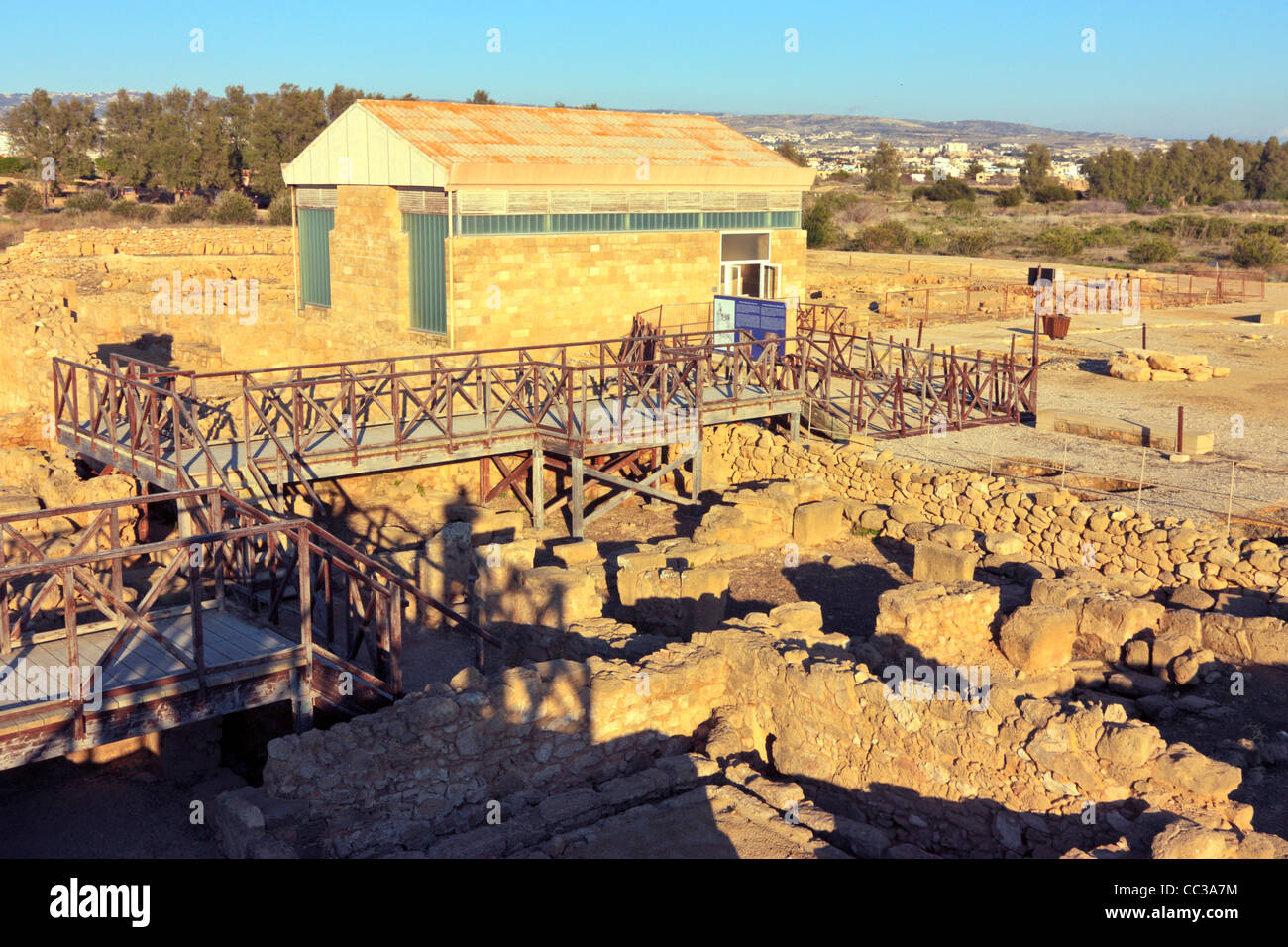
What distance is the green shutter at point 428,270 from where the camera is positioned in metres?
17.8

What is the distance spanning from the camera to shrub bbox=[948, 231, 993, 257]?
44.8 meters

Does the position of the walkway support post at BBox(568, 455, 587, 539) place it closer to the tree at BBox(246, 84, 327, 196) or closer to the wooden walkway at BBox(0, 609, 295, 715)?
the wooden walkway at BBox(0, 609, 295, 715)

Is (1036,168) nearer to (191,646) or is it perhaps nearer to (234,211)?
(234,211)

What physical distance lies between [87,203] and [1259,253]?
4084cm

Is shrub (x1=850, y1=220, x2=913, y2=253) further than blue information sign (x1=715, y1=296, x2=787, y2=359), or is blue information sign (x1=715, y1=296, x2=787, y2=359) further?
shrub (x1=850, y1=220, x2=913, y2=253)

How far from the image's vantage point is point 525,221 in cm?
1823

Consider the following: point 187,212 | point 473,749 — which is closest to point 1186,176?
point 187,212

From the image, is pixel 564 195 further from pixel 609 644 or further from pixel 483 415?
pixel 609 644

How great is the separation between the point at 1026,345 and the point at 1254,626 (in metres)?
16.1

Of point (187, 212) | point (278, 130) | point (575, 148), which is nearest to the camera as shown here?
point (575, 148)

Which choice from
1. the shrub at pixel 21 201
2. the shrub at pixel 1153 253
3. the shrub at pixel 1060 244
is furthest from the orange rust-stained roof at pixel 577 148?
the shrub at pixel 21 201

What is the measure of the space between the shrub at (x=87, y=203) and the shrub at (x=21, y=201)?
1.09 meters

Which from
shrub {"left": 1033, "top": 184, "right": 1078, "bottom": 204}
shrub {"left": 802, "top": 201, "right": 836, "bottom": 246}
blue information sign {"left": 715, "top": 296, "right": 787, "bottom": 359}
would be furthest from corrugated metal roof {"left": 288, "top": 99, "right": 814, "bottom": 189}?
shrub {"left": 1033, "top": 184, "right": 1078, "bottom": 204}

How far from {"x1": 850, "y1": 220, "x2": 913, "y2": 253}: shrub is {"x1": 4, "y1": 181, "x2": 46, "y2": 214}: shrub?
30259mm
